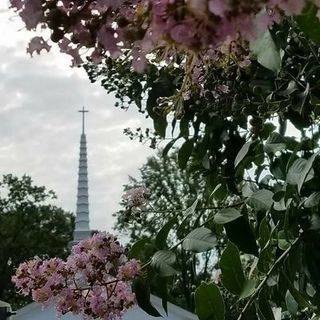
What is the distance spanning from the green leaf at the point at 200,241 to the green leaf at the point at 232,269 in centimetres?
14

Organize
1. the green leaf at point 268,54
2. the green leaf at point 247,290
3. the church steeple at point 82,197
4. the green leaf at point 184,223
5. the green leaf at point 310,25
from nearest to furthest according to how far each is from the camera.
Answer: the green leaf at point 310,25, the green leaf at point 268,54, the green leaf at point 247,290, the green leaf at point 184,223, the church steeple at point 82,197

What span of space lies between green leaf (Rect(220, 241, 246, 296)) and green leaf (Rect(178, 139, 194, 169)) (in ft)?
2.65

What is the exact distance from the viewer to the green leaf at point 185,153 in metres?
2.34

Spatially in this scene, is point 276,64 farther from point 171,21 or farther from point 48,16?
point 171,21

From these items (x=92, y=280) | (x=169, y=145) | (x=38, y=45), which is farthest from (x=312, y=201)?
(x=38, y=45)

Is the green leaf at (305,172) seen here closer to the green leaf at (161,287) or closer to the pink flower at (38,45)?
the green leaf at (161,287)

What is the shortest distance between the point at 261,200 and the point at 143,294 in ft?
1.09

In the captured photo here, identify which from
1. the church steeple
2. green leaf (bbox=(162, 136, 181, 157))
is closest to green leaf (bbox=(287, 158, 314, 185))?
green leaf (bbox=(162, 136, 181, 157))

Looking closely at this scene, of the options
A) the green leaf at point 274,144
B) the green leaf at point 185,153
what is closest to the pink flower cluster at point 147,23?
the green leaf at point 274,144

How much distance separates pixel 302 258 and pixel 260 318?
190 millimetres

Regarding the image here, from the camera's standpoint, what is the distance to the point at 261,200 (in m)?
1.85

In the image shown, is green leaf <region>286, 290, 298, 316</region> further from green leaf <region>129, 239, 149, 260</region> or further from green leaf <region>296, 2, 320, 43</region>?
green leaf <region>296, 2, 320, 43</region>

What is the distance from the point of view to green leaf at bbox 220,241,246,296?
1503 mm

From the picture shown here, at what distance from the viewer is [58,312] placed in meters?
1.96
